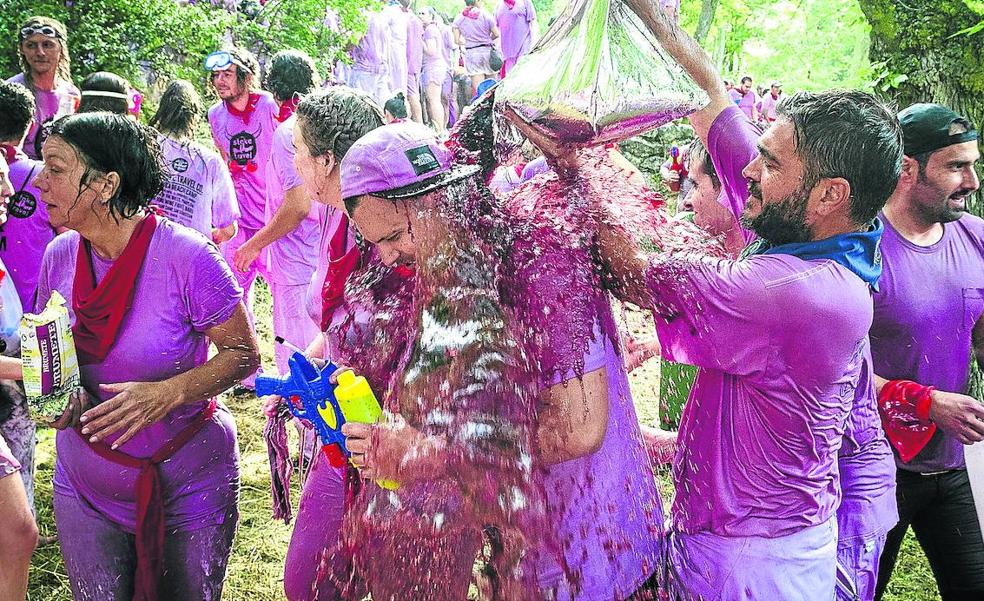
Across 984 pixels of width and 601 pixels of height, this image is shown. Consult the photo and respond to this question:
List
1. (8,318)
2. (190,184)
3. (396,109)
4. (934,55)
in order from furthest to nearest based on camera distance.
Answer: (396,109) < (190,184) < (934,55) < (8,318)

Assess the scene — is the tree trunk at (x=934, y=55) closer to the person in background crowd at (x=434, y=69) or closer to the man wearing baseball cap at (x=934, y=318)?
the man wearing baseball cap at (x=934, y=318)

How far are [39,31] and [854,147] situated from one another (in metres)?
5.34

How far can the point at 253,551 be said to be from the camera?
13.8ft

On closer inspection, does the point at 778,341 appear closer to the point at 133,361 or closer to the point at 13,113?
the point at 133,361

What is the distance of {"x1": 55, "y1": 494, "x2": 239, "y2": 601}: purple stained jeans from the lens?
102 inches

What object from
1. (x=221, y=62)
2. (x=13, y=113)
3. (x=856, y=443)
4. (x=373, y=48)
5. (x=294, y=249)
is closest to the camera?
(x=856, y=443)

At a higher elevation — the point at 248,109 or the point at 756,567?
the point at 248,109

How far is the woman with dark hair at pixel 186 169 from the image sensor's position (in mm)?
4754

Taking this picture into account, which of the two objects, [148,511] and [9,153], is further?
[9,153]

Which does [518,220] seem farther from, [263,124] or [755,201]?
[263,124]

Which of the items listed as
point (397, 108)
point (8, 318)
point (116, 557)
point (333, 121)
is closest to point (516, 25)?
point (397, 108)

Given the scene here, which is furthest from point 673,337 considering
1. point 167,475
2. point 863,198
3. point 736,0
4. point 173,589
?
point 736,0

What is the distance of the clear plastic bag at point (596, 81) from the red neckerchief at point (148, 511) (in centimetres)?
160

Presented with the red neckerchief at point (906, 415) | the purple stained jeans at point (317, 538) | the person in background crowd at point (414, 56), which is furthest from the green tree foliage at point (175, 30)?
the red neckerchief at point (906, 415)
